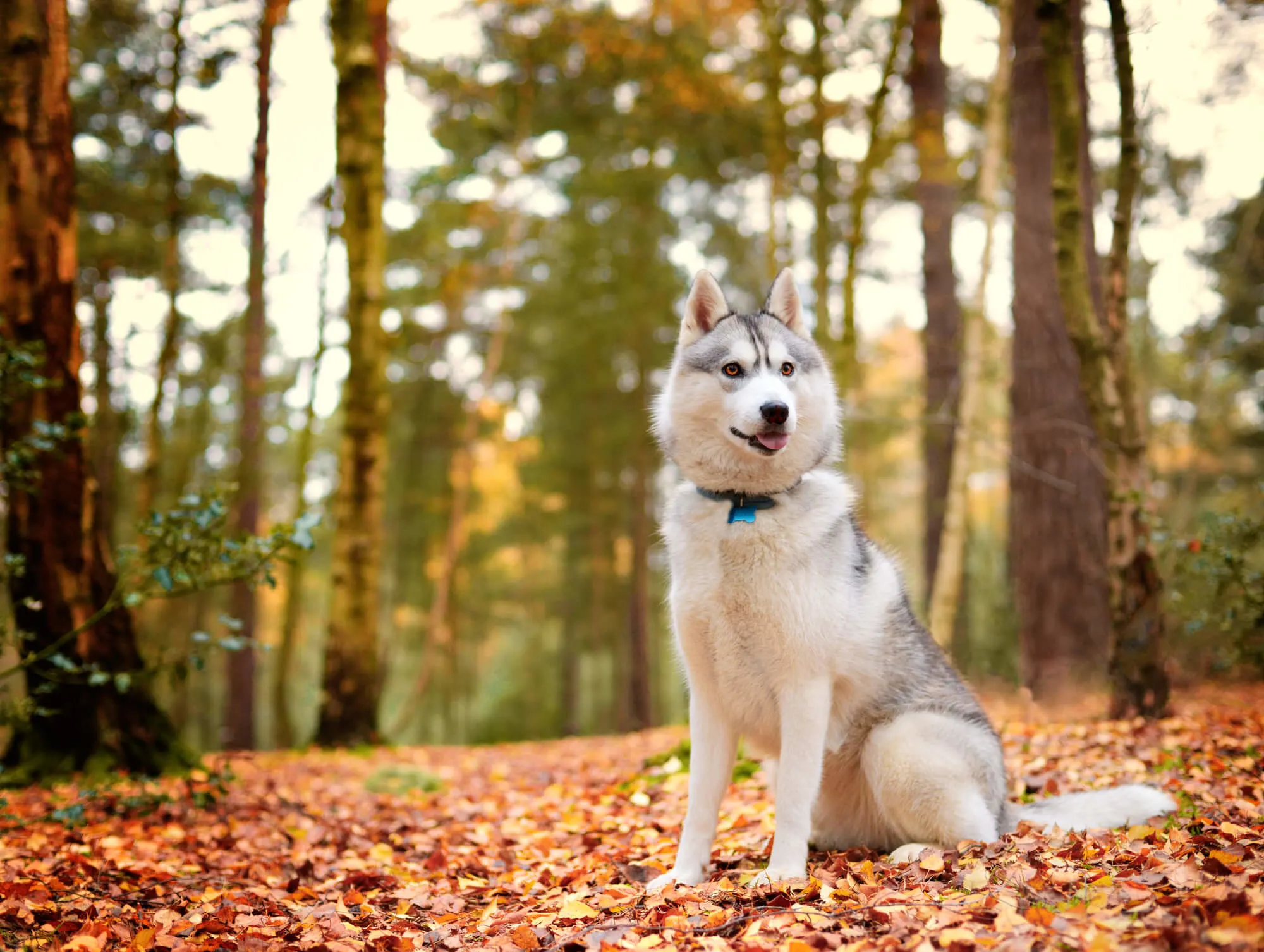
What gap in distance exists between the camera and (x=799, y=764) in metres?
3.40

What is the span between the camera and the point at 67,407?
18.7 ft

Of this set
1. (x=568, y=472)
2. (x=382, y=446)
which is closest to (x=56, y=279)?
(x=382, y=446)

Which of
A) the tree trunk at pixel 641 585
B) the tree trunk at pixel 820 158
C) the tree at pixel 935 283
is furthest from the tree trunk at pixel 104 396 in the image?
the tree at pixel 935 283

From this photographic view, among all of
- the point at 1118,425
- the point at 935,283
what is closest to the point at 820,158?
the point at 935,283

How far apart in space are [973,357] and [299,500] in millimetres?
9753

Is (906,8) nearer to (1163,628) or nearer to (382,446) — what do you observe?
(1163,628)

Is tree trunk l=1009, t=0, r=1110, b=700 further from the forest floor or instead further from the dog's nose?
the dog's nose

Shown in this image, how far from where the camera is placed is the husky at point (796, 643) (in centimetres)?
342

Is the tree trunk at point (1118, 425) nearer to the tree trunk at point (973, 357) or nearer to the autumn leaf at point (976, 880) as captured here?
the tree trunk at point (973, 357)

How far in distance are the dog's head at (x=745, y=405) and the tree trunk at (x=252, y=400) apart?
9.57 meters

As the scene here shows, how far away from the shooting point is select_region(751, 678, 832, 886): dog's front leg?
3.40m

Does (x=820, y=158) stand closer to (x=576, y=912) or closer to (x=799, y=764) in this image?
(x=799, y=764)

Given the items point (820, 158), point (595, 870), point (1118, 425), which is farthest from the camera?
point (820, 158)

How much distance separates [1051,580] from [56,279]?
833 cm
